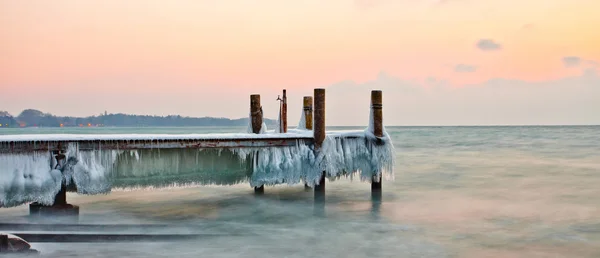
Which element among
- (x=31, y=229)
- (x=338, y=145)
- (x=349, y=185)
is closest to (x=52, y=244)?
(x=31, y=229)

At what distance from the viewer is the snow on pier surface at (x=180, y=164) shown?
10391 millimetres

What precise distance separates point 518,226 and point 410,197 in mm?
4196

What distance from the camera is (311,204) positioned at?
1367cm

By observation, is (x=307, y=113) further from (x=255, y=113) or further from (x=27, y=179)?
(x=27, y=179)

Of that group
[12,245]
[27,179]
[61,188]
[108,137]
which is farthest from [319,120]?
[12,245]

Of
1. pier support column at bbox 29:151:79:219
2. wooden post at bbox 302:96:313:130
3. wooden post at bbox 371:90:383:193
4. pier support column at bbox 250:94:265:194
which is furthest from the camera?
wooden post at bbox 302:96:313:130

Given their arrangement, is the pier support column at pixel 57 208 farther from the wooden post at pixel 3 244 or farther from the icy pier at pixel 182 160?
the wooden post at pixel 3 244

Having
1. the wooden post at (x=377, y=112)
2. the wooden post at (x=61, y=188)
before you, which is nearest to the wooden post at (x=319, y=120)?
the wooden post at (x=377, y=112)

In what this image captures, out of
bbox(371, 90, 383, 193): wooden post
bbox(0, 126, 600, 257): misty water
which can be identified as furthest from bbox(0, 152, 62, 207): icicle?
bbox(371, 90, 383, 193): wooden post

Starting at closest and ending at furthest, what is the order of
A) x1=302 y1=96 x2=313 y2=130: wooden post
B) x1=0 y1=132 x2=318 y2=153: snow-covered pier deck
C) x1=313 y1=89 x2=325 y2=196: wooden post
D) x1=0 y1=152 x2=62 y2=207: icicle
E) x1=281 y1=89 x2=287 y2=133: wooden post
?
x1=0 y1=152 x2=62 y2=207: icicle, x1=0 y1=132 x2=318 y2=153: snow-covered pier deck, x1=313 y1=89 x2=325 y2=196: wooden post, x1=281 y1=89 x2=287 y2=133: wooden post, x1=302 y1=96 x2=313 y2=130: wooden post

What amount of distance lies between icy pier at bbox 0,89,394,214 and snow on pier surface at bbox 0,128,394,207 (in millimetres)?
16

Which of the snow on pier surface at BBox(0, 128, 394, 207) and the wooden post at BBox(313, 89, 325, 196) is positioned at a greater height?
the wooden post at BBox(313, 89, 325, 196)

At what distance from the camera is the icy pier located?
1041 centimetres

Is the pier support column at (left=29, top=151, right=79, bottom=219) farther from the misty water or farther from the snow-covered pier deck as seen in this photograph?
the snow-covered pier deck
